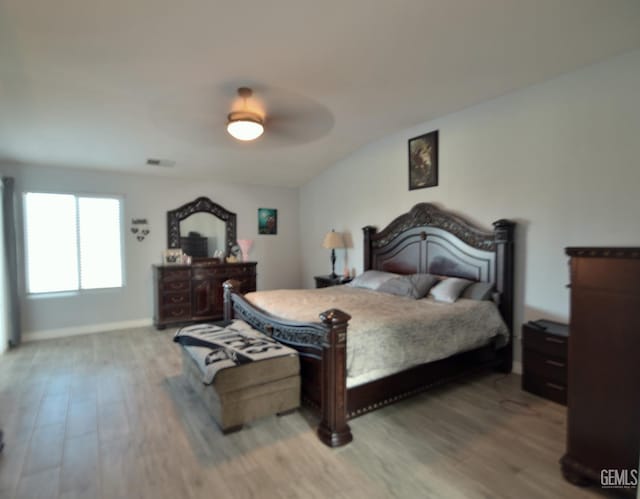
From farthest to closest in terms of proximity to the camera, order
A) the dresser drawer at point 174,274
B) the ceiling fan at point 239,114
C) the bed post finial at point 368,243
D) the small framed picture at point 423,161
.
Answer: the dresser drawer at point 174,274, the bed post finial at point 368,243, the small framed picture at point 423,161, the ceiling fan at point 239,114

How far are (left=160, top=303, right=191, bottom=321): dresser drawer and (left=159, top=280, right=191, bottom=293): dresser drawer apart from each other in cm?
24

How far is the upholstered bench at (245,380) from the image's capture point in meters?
2.30

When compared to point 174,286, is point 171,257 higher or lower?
higher

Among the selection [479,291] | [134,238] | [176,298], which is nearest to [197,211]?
[134,238]

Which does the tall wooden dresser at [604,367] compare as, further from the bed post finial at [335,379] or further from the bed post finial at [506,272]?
the bed post finial at [506,272]

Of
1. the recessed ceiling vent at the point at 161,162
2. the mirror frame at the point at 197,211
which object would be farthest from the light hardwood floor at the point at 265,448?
the recessed ceiling vent at the point at 161,162

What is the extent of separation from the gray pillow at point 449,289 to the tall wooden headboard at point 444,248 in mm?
244

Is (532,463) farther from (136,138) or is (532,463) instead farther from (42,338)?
(42,338)

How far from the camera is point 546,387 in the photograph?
2834 millimetres

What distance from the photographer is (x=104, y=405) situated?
110 inches

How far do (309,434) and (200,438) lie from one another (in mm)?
738

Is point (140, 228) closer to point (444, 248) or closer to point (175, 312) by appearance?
point (175, 312)

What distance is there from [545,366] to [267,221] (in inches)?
188

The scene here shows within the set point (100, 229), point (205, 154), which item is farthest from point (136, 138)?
point (100, 229)
